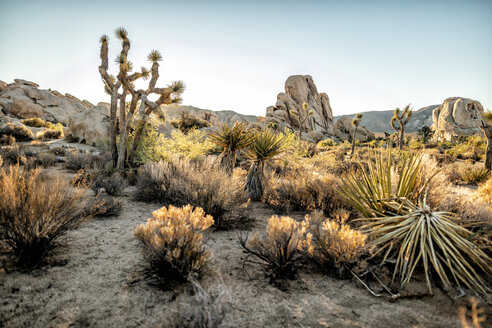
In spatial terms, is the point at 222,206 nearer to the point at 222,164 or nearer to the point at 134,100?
the point at 222,164

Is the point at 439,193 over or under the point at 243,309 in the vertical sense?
over

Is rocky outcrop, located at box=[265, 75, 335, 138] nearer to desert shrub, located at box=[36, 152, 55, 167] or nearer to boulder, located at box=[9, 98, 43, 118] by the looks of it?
boulder, located at box=[9, 98, 43, 118]

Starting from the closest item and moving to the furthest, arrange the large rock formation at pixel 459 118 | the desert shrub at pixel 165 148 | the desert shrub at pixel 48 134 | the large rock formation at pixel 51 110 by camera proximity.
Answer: the desert shrub at pixel 165 148 < the large rock formation at pixel 51 110 < the desert shrub at pixel 48 134 < the large rock formation at pixel 459 118

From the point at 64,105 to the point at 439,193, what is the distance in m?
55.3

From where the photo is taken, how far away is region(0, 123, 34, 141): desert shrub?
14954 mm

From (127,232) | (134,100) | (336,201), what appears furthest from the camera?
(134,100)

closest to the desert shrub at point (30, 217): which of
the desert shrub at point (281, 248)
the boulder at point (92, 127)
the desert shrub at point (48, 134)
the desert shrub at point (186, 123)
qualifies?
the desert shrub at point (281, 248)

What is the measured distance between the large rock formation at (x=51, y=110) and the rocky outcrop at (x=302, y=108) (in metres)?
32.3

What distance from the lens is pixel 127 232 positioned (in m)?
4.13

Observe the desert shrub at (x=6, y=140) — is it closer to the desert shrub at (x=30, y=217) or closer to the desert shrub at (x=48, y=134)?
the desert shrub at (x=48, y=134)

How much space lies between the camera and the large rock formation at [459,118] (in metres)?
56.8

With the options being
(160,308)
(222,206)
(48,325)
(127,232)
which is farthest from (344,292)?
(127,232)

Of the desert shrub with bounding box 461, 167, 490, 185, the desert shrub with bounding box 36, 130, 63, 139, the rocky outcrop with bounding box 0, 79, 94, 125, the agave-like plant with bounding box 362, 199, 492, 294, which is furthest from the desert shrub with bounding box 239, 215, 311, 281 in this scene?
the rocky outcrop with bounding box 0, 79, 94, 125

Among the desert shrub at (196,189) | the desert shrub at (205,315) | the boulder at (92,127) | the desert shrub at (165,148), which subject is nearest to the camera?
the desert shrub at (205,315)
